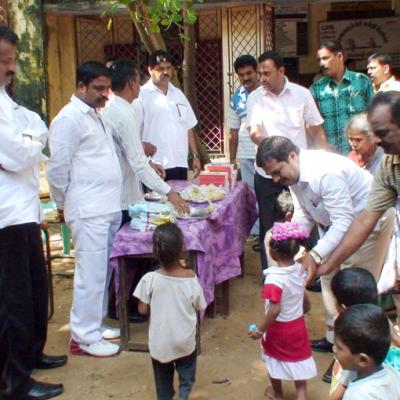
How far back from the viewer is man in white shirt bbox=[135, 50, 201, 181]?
593 centimetres

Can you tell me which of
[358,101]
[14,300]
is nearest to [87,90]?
[14,300]

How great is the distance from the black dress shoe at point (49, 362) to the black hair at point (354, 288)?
2140 mm

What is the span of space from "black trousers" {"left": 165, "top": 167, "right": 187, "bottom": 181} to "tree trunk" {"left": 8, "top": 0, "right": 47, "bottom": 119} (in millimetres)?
3776

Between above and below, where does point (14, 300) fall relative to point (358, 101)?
below

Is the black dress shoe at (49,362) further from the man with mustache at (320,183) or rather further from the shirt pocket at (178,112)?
the shirt pocket at (178,112)

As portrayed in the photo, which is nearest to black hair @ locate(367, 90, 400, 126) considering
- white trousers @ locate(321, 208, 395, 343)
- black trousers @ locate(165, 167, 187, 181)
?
white trousers @ locate(321, 208, 395, 343)

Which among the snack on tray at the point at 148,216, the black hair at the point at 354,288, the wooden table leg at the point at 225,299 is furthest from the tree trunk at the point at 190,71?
the black hair at the point at 354,288

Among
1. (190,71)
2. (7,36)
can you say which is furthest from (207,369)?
(190,71)

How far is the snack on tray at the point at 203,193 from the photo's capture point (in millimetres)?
5016

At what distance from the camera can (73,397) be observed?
3879 mm

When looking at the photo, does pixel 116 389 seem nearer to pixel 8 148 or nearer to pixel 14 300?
pixel 14 300

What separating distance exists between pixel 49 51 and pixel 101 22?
1.10 m

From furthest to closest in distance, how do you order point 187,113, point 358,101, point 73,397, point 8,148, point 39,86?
point 39,86
point 187,113
point 358,101
point 73,397
point 8,148

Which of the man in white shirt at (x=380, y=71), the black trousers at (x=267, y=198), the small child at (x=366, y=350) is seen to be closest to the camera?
the small child at (x=366, y=350)
